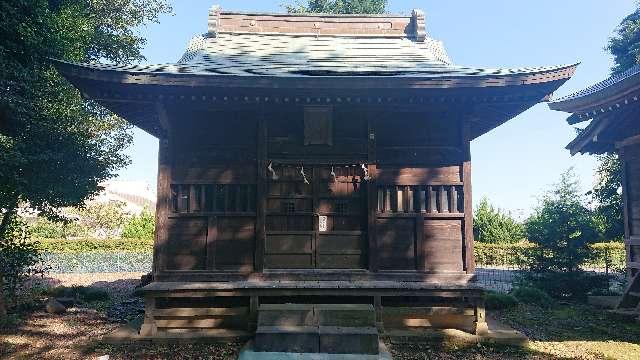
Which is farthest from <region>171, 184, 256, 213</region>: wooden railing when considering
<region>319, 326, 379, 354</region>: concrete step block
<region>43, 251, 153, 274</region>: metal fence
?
<region>43, 251, 153, 274</region>: metal fence

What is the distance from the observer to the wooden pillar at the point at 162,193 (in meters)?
7.96

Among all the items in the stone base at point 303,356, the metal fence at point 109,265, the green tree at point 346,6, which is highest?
the green tree at point 346,6

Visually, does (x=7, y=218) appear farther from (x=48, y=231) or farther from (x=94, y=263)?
(x=48, y=231)

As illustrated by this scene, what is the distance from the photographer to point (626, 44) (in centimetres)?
2067

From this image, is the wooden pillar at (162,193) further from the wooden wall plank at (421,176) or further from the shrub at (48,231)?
the shrub at (48,231)

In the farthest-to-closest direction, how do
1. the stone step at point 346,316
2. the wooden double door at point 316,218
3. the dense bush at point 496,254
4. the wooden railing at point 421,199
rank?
1. the dense bush at point 496,254
2. the wooden railing at point 421,199
3. the wooden double door at point 316,218
4. the stone step at point 346,316

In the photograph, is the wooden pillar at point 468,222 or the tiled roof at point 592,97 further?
the tiled roof at point 592,97

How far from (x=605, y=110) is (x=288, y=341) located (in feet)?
30.0

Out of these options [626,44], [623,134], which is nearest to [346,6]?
[626,44]

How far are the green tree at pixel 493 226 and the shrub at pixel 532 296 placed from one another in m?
13.6

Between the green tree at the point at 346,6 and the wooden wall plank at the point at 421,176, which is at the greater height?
the green tree at the point at 346,6

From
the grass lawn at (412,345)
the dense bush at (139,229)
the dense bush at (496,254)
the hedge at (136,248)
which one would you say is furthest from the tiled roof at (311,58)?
the dense bush at (139,229)

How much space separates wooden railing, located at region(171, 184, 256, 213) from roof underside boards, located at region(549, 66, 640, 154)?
809 cm

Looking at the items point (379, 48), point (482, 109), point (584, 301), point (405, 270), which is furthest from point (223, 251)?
point (584, 301)
